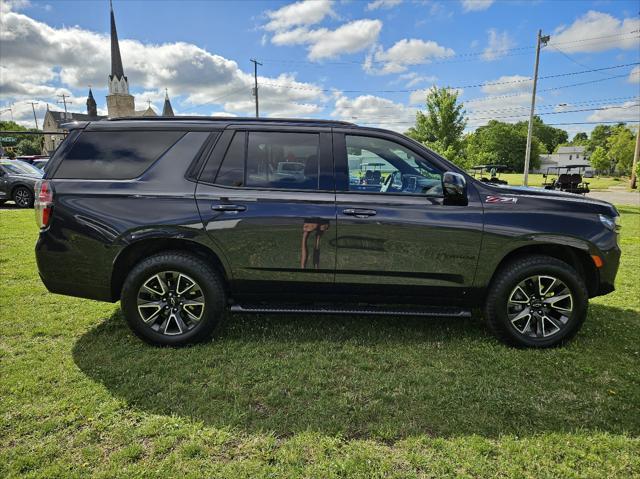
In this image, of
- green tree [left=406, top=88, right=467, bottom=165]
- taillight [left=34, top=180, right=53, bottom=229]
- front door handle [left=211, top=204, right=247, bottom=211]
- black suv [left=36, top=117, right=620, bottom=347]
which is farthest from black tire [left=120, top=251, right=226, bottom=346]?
green tree [left=406, top=88, right=467, bottom=165]

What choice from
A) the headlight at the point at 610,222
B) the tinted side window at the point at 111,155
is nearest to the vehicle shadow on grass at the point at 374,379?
the headlight at the point at 610,222

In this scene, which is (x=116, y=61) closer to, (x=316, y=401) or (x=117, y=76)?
(x=117, y=76)

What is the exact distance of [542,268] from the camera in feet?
10.6

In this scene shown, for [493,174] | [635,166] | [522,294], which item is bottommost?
[522,294]

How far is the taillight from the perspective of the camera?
3.21 meters

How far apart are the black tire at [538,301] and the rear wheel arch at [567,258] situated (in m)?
0.06

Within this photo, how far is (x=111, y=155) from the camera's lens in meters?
3.29

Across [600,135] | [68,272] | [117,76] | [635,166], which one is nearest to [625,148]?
[635,166]

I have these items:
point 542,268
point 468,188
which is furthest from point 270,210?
point 542,268

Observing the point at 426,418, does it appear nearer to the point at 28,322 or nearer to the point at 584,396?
the point at 584,396

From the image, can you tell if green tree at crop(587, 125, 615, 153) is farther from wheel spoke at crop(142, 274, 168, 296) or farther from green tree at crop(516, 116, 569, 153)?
wheel spoke at crop(142, 274, 168, 296)

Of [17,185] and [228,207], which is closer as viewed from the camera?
[228,207]

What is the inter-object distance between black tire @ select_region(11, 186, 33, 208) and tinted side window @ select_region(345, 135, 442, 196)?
13501 mm

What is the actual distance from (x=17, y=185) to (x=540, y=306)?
49.6 feet
